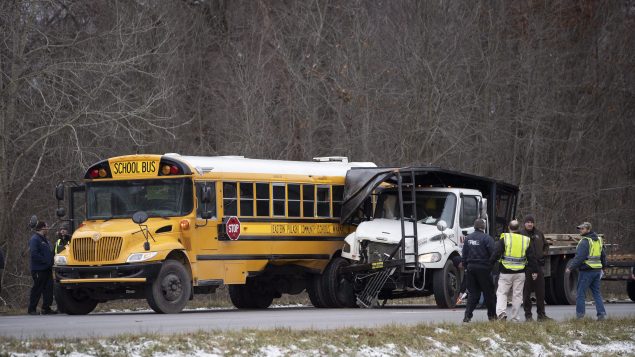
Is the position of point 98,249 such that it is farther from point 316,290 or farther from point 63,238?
point 316,290

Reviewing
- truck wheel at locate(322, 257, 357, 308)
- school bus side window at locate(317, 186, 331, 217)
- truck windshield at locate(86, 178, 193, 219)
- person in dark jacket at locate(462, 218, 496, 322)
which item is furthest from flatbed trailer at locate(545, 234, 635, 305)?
truck windshield at locate(86, 178, 193, 219)

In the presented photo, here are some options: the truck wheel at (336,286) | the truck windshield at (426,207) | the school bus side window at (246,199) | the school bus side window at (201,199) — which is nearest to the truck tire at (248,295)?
the truck wheel at (336,286)

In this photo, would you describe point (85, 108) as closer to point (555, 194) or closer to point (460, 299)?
point (460, 299)

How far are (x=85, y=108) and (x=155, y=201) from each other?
5.88m

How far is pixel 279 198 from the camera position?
79.2ft

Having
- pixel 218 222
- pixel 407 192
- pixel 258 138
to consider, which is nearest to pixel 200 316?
pixel 218 222

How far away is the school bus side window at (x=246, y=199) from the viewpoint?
23.3 meters

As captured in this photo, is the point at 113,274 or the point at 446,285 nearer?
the point at 113,274

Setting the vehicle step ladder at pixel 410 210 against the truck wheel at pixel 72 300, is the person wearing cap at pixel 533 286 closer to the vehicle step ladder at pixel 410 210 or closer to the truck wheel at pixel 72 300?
the vehicle step ladder at pixel 410 210

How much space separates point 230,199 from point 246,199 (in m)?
0.47

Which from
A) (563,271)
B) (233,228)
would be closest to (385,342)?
(233,228)

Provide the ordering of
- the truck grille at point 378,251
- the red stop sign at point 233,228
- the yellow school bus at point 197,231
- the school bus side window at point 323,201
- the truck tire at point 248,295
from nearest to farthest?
1. the yellow school bus at point 197,231
2. the red stop sign at point 233,228
3. the truck grille at point 378,251
4. the school bus side window at point 323,201
5. the truck tire at point 248,295

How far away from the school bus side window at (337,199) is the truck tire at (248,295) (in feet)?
7.25

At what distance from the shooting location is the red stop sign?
891 inches
